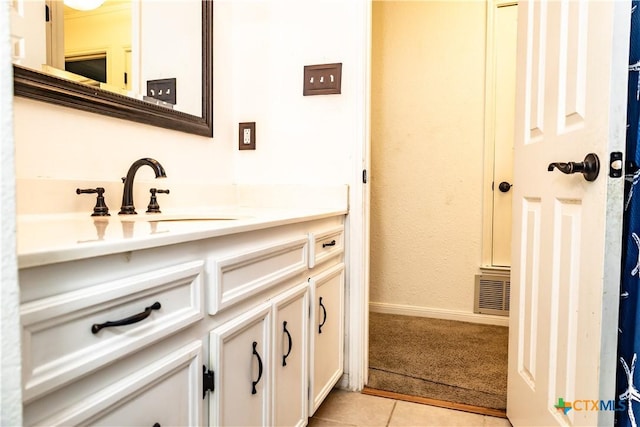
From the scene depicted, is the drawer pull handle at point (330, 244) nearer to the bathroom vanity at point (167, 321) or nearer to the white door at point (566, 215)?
the bathroom vanity at point (167, 321)

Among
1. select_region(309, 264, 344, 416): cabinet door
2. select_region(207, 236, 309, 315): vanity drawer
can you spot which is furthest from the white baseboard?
select_region(207, 236, 309, 315): vanity drawer

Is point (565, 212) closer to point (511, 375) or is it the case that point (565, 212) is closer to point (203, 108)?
point (511, 375)

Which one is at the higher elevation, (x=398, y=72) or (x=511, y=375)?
(x=398, y=72)

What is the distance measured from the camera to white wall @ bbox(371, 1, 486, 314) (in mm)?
2684

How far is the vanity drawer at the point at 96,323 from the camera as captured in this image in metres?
0.50

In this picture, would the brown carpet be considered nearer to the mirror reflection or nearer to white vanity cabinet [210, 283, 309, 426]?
white vanity cabinet [210, 283, 309, 426]

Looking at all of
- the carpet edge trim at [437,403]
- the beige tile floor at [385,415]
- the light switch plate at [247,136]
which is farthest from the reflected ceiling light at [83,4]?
the carpet edge trim at [437,403]

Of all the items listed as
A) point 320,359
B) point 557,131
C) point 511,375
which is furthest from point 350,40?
point 511,375

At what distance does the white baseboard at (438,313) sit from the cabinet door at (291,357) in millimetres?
1660

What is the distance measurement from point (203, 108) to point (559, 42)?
4.40ft

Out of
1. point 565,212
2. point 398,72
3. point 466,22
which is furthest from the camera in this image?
point 398,72

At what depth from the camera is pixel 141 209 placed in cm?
133

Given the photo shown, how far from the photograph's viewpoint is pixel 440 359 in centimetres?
212

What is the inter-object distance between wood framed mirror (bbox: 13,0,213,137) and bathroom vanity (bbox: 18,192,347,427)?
13.2 inches
